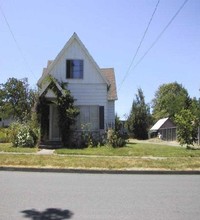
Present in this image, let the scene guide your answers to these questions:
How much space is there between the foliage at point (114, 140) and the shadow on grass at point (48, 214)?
16.1 metres

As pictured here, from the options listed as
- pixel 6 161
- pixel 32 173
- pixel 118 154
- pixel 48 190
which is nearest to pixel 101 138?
pixel 118 154

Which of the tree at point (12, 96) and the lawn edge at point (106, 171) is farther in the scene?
the tree at point (12, 96)

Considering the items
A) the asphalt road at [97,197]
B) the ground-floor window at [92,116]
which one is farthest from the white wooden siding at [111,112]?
the asphalt road at [97,197]

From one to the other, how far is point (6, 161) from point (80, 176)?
3772 millimetres

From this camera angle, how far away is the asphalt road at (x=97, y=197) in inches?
283

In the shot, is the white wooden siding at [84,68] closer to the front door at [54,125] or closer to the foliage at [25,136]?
the front door at [54,125]

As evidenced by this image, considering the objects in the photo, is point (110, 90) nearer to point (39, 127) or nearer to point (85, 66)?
point (85, 66)

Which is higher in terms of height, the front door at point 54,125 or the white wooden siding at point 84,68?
the white wooden siding at point 84,68

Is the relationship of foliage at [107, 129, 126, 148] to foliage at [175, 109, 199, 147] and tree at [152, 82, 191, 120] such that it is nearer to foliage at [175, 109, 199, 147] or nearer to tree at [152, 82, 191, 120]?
foliage at [175, 109, 199, 147]

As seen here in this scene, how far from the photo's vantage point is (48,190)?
9.49 m

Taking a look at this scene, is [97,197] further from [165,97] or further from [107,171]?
[165,97]

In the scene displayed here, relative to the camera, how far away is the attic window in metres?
26.4

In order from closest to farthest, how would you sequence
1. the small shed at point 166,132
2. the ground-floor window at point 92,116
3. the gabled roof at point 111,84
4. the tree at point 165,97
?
the ground-floor window at point 92,116, the gabled roof at point 111,84, the small shed at point 166,132, the tree at point 165,97

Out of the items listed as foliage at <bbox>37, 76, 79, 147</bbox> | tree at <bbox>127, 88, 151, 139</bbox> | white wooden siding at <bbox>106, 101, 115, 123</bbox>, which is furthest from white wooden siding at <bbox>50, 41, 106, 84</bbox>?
tree at <bbox>127, 88, 151, 139</bbox>
